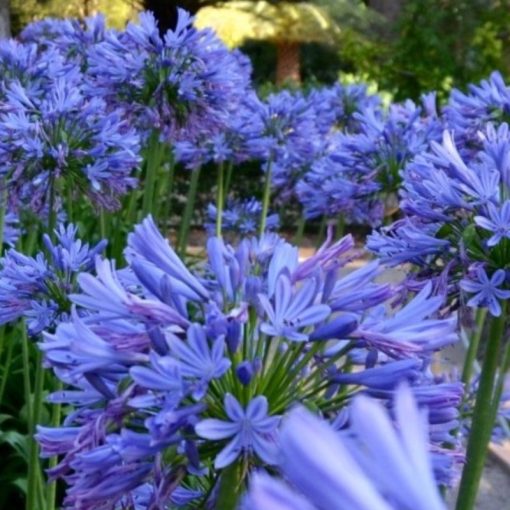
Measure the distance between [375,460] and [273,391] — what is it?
61 centimetres

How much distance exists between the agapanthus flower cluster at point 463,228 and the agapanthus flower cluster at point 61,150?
4.02ft

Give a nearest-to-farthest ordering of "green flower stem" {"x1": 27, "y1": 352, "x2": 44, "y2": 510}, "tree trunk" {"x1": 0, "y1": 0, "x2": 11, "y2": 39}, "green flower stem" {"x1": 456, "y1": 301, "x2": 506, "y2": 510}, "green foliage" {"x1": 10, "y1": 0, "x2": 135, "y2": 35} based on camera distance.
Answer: "green flower stem" {"x1": 456, "y1": 301, "x2": 506, "y2": 510} → "green flower stem" {"x1": 27, "y1": 352, "x2": 44, "y2": 510} → "tree trunk" {"x1": 0, "y1": 0, "x2": 11, "y2": 39} → "green foliage" {"x1": 10, "y1": 0, "x2": 135, "y2": 35}

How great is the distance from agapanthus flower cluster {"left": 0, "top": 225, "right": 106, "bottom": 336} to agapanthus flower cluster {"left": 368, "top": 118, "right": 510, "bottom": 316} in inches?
23.7

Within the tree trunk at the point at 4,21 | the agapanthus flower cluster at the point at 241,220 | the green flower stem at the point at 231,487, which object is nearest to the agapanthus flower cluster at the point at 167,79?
the tree trunk at the point at 4,21

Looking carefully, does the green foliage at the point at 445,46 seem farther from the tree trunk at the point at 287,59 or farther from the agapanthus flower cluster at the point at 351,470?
the tree trunk at the point at 287,59

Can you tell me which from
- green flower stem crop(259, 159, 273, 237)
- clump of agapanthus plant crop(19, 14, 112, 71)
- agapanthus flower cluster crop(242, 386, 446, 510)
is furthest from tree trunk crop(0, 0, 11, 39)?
agapanthus flower cluster crop(242, 386, 446, 510)

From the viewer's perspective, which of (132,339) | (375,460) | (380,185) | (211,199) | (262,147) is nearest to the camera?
(375,460)

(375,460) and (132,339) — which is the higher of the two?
(375,460)

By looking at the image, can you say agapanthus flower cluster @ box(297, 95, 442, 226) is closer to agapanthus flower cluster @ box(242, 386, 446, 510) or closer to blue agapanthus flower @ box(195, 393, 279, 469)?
blue agapanthus flower @ box(195, 393, 279, 469)

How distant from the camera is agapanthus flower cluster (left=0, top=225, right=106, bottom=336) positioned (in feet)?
6.99

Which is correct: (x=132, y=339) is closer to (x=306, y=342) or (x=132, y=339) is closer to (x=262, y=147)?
(x=306, y=342)

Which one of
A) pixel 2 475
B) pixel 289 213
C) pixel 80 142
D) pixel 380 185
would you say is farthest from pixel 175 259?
pixel 289 213

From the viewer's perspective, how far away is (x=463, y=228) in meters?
1.80

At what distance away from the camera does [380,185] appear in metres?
3.20
